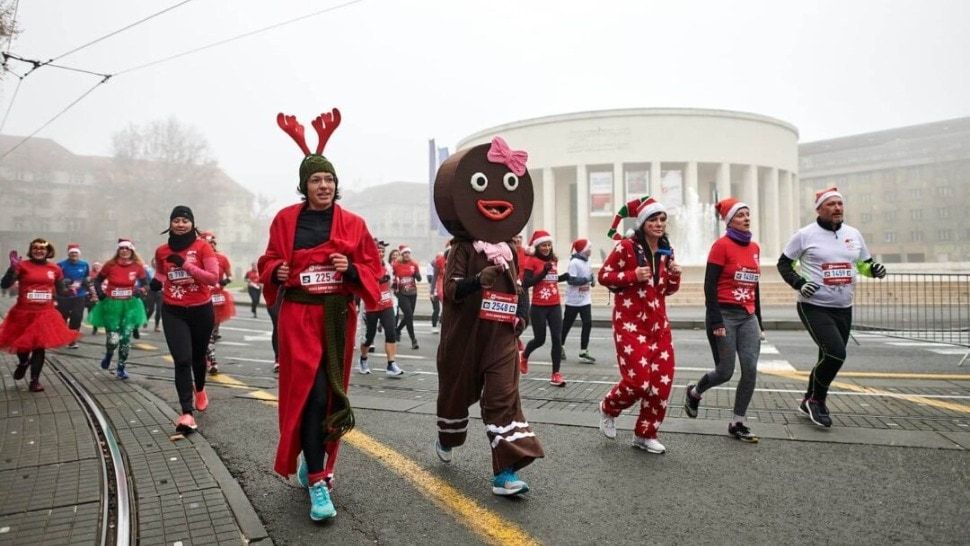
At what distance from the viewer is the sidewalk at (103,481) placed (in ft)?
11.3

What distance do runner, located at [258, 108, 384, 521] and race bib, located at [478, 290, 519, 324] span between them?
28.3 inches

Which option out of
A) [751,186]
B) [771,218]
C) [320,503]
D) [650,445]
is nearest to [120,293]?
[320,503]

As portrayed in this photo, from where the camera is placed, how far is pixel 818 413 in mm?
5566

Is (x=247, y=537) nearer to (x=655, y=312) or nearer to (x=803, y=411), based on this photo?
(x=655, y=312)

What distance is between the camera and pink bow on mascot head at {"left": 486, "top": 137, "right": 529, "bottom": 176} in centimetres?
427

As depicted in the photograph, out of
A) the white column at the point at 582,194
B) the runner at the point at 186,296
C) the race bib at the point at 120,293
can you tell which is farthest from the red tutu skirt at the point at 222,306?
the white column at the point at 582,194

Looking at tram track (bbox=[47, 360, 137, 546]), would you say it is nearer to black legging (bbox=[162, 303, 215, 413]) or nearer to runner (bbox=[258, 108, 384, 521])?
black legging (bbox=[162, 303, 215, 413])

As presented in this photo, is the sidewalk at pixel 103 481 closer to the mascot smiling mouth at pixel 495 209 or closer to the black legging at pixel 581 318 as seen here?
the mascot smiling mouth at pixel 495 209

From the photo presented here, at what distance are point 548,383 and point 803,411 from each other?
10.4 feet

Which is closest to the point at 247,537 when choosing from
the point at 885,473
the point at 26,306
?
the point at 885,473

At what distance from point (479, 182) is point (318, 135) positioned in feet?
3.50

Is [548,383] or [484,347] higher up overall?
[484,347]

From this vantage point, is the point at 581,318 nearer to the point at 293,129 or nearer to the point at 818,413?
the point at 818,413

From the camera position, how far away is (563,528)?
3445mm
